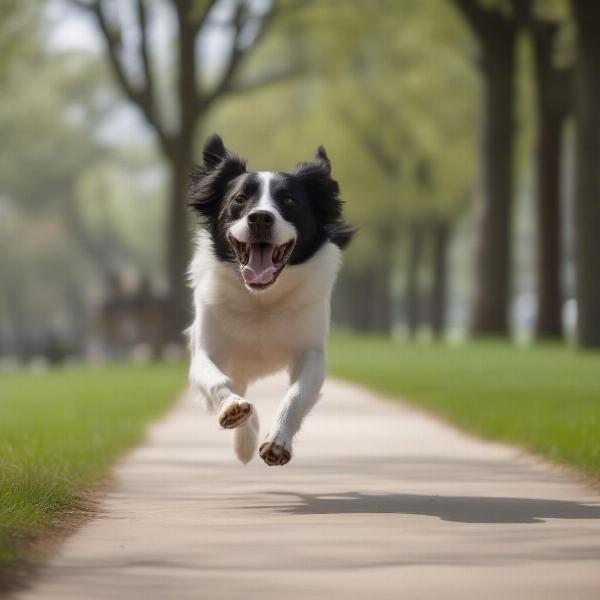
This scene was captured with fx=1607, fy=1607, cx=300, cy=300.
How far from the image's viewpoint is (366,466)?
11.3 metres

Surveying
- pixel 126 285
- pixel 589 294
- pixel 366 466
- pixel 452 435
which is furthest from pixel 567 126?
pixel 366 466

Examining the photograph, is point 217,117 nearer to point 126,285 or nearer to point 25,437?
point 126,285

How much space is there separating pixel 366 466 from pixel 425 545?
4205 millimetres

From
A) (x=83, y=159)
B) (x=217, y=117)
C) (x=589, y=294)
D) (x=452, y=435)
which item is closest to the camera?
(x=452, y=435)

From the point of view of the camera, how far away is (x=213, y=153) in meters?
10.7

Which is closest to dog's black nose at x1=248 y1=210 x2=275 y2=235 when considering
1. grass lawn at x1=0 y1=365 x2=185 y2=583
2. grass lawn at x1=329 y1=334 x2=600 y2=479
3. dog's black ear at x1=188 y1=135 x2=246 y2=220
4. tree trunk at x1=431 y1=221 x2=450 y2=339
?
dog's black ear at x1=188 y1=135 x2=246 y2=220

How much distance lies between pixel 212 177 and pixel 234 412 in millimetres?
2347

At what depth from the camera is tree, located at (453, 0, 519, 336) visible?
3719 centimetres

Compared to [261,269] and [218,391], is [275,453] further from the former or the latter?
[261,269]

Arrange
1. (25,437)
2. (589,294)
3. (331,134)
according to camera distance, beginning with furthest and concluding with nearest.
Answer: (331,134)
(589,294)
(25,437)

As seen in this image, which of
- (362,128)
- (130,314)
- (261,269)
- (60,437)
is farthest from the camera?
(362,128)

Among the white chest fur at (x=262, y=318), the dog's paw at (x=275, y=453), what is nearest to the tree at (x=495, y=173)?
the white chest fur at (x=262, y=318)

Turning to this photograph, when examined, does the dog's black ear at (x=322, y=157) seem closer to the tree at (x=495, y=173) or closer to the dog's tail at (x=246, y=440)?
the dog's tail at (x=246, y=440)

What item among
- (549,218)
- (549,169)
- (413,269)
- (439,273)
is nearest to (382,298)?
(413,269)
